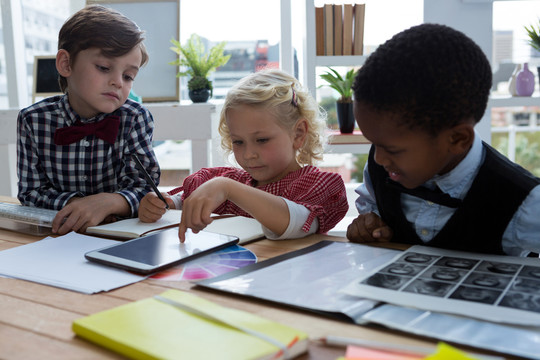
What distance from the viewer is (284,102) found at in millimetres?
1362

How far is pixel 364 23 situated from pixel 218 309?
2337 millimetres

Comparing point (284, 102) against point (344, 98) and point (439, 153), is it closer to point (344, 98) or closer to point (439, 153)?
point (439, 153)

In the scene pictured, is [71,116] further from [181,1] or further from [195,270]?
[181,1]

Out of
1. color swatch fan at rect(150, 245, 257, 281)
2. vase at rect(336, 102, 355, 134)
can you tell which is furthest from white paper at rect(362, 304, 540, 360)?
vase at rect(336, 102, 355, 134)

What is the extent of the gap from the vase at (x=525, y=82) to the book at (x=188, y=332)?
8.01 feet

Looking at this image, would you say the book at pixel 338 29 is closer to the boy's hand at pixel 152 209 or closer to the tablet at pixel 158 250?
the boy's hand at pixel 152 209

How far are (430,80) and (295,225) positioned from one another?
40 cm

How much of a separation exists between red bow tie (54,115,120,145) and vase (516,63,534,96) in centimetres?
204

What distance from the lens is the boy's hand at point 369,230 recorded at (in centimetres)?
100

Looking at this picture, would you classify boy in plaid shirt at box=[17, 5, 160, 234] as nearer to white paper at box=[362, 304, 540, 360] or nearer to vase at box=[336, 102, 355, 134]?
white paper at box=[362, 304, 540, 360]

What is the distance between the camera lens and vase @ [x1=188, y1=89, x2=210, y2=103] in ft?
9.26

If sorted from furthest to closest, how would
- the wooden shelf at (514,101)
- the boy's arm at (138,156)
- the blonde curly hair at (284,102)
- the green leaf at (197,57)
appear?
1. the green leaf at (197,57)
2. the wooden shelf at (514,101)
3. the boy's arm at (138,156)
4. the blonde curly hair at (284,102)

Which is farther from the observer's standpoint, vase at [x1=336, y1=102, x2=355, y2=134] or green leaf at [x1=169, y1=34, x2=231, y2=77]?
green leaf at [x1=169, y1=34, x2=231, y2=77]

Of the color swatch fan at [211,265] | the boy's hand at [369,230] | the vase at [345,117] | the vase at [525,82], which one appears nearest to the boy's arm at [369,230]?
the boy's hand at [369,230]
